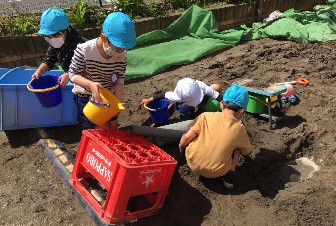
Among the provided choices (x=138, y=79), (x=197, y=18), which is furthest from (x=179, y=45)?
(x=138, y=79)

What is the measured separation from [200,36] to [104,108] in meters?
4.21

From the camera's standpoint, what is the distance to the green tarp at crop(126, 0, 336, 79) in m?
5.76

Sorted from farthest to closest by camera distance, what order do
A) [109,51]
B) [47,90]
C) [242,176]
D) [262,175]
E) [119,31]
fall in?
[262,175] < [242,176] < [47,90] < [109,51] < [119,31]

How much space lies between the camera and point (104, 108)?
2.90 metres

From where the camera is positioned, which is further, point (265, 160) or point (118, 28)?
point (265, 160)


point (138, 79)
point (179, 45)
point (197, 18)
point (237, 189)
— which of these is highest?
point (197, 18)

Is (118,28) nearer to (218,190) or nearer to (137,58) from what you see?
(218,190)

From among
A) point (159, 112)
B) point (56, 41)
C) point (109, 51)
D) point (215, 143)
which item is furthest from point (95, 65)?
point (215, 143)

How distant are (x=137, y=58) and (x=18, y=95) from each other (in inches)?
88.2

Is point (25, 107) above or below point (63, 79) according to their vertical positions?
below

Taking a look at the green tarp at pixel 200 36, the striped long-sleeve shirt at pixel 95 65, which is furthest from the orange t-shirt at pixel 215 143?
the green tarp at pixel 200 36

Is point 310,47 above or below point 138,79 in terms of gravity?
above

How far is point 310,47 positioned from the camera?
21.6 feet

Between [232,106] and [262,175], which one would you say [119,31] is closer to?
[232,106]
